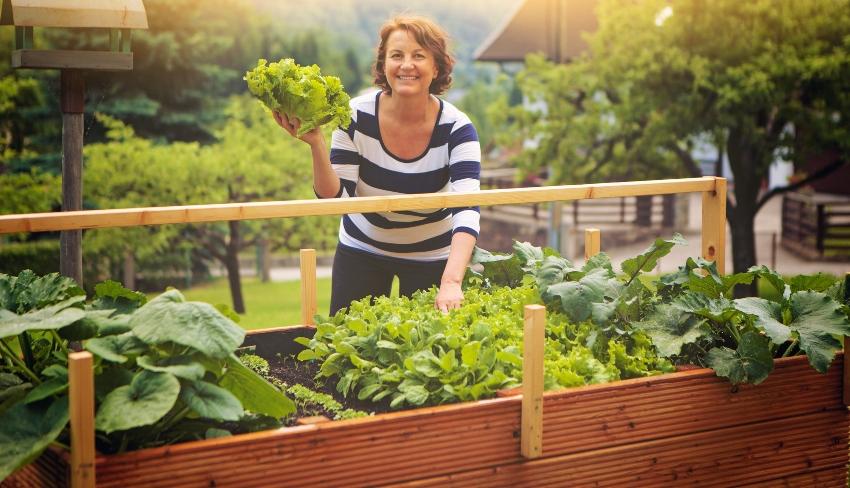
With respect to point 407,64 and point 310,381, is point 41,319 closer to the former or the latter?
point 310,381

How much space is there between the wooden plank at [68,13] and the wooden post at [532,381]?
3819 mm

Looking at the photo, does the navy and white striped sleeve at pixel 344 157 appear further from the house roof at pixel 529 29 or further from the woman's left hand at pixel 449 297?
the house roof at pixel 529 29

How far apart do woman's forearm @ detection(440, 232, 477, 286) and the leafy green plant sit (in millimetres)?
1194

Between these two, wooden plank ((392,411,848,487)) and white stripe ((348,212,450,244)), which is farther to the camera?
white stripe ((348,212,450,244))

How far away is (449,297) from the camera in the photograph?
4.16m

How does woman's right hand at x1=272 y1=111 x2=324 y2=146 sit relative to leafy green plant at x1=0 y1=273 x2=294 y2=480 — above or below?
above

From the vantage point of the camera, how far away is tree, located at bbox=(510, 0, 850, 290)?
1301 centimetres

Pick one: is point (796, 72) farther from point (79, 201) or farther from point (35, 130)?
point (35, 130)

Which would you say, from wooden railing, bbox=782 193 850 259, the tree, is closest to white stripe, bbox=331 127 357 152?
the tree

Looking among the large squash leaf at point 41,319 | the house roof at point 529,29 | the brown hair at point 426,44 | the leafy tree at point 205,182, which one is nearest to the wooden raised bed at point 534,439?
→ the large squash leaf at point 41,319

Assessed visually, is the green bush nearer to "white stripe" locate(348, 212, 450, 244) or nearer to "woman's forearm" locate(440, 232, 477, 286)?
"white stripe" locate(348, 212, 450, 244)

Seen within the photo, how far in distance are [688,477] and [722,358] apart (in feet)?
1.33

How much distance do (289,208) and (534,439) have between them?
3.32ft

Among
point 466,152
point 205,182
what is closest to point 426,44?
point 466,152
